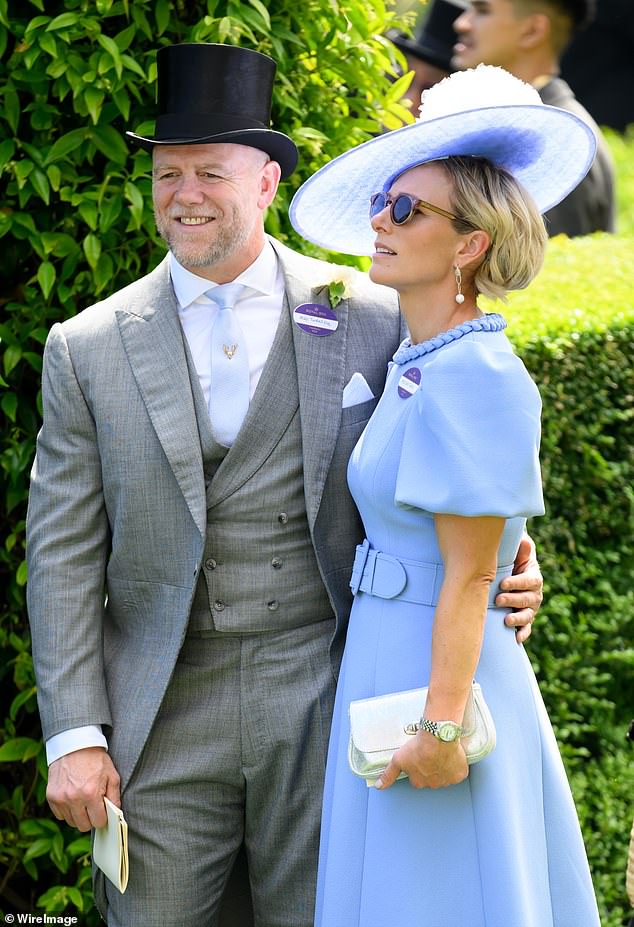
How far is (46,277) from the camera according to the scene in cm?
334

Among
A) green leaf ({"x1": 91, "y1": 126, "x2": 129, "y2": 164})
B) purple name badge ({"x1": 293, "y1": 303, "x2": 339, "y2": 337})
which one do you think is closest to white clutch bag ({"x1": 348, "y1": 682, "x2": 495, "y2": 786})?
purple name badge ({"x1": 293, "y1": 303, "x2": 339, "y2": 337})

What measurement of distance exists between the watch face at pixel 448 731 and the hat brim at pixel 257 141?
137cm

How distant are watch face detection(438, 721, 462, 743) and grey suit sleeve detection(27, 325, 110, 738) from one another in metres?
0.84

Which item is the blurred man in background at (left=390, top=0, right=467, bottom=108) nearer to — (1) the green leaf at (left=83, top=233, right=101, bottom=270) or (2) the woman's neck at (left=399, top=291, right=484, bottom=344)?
(1) the green leaf at (left=83, top=233, right=101, bottom=270)

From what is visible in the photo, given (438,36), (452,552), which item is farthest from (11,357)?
(438,36)

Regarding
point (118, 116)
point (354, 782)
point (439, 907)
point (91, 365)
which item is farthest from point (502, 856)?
point (118, 116)

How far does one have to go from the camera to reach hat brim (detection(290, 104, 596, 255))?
8.79ft

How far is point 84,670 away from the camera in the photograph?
2.96 m

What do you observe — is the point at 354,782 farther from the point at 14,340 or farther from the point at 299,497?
the point at 14,340

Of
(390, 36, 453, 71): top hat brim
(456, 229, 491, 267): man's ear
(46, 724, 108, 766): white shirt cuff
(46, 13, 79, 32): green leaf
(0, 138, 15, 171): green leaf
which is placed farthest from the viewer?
(390, 36, 453, 71): top hat brim

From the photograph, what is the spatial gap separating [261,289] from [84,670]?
0.95 metres

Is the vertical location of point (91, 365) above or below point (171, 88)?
below

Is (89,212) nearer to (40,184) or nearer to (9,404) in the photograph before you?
(40,184)

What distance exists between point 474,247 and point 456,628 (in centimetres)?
75
